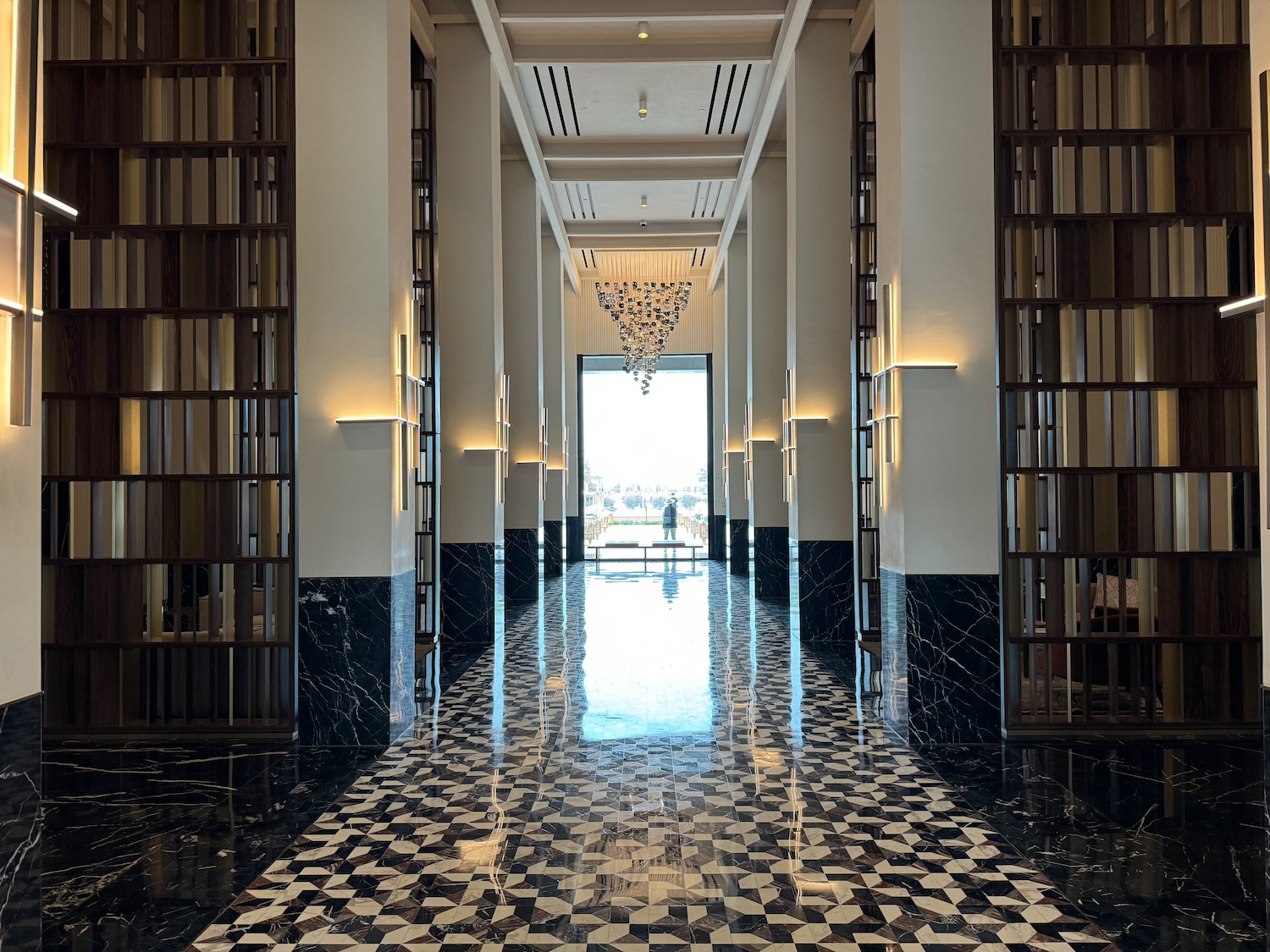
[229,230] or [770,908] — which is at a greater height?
[229,230]

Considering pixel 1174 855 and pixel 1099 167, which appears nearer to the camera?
pixel 1174 855

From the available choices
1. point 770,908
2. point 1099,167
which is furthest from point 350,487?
point 1099,167

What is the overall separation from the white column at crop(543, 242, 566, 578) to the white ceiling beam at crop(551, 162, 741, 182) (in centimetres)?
180

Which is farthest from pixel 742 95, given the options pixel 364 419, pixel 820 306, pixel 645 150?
pixel 364 419

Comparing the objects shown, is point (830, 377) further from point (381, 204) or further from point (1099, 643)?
point (381, 204)

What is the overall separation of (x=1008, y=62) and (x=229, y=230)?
14.9ft

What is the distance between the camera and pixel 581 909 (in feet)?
10.5

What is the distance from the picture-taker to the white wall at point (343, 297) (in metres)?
5.48

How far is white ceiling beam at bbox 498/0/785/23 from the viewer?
28.3 feet

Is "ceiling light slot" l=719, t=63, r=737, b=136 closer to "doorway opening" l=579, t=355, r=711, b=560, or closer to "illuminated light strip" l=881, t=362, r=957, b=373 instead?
"illuminated light strip" l=881, t=362, r=957, b=373

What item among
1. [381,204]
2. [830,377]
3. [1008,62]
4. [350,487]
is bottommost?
[350,487]

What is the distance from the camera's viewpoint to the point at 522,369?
1209cm

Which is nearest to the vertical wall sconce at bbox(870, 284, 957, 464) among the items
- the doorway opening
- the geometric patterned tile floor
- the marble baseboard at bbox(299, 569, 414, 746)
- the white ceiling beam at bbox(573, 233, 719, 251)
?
the geometric patterned tile floor

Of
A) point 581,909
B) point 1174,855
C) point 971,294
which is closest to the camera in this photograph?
point 581,909
